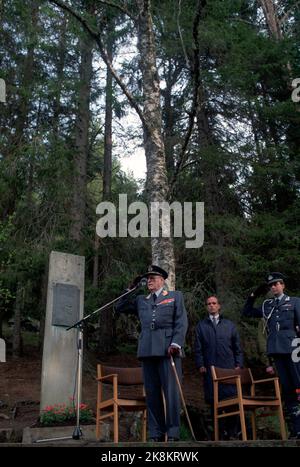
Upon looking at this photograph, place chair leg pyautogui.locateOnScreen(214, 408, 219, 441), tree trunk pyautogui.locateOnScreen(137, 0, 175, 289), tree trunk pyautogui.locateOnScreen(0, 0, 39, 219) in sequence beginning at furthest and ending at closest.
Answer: tree trunk pyautogui.locateOnScreen(0, 0, 39, 219)
tree trunk pyautogui.locateOnScreen(137, 0, 175, 289)
chair leg pyautogui.locateOnScreen(214, 408, 219, 441)

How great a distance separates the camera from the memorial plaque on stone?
7.39 meters

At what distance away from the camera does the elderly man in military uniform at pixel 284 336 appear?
584cm

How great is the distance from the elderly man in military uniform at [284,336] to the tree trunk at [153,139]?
126 centimetres

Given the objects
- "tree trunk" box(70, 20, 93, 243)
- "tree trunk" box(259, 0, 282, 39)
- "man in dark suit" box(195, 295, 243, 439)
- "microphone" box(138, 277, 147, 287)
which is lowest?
"man in dark suit" box(195, 295, 243, 439)

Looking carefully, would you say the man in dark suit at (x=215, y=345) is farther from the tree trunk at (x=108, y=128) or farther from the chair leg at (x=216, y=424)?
the tree trunk at (x=108, y=128)

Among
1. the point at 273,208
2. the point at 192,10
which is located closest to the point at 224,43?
the point at 192,10

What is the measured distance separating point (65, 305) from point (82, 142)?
23.2ft

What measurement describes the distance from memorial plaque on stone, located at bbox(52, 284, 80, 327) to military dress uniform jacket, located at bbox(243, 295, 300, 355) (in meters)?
2.73

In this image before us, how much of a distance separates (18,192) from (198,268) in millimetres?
4482

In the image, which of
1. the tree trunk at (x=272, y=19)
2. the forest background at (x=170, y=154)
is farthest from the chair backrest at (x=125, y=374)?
the tree trunk at (x=272, y=19)

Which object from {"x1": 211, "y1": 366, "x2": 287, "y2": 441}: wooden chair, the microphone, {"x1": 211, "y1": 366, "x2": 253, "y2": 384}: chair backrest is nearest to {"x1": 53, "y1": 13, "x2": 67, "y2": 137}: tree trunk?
the microphone

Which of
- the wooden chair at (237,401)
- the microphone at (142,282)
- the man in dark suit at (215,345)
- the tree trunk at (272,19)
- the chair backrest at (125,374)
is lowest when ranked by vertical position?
the wooden chair at (237,401)

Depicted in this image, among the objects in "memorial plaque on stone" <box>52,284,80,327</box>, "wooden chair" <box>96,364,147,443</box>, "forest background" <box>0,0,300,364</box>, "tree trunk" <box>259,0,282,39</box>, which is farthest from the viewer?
"tree trunk" <box>259,0,282,39</box>

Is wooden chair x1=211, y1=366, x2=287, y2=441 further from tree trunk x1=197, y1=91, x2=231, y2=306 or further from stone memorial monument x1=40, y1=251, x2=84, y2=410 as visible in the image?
tree trunk x1=197, y1=91, x2=231, y2=306
